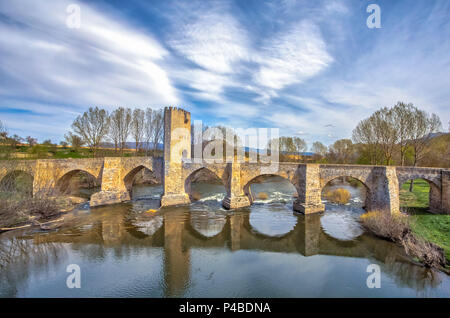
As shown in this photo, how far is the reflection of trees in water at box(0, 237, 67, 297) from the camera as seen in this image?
7.39m

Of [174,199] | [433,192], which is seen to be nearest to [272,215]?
[174,199]

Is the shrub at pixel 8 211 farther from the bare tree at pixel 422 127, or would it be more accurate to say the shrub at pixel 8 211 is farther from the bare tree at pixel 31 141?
the bare tree at pixel 422 127

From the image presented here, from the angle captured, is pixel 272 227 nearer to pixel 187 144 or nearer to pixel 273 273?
pixel 273 273

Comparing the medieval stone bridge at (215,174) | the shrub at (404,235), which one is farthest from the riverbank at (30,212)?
the shrub at (404,235)

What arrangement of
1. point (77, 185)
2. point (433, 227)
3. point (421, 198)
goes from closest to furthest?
1. point (433, 227)
2. point (421, 198)
3. point (77, 185)

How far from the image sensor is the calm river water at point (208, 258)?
729cm

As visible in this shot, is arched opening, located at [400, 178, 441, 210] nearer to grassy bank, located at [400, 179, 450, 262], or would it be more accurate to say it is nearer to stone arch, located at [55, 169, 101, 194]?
grassy bank, located at [400, 179, 450, 262]

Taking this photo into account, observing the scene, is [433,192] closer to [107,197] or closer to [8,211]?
[107,197]

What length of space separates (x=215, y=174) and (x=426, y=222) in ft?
47.7

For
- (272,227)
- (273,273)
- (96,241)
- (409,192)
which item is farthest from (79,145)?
(409,192)

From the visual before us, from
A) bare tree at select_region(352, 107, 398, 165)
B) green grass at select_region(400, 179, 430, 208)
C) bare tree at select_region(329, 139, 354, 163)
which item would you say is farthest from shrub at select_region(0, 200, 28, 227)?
bare tree at select_region(329, 139, 354, 163)

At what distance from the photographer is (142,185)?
26.8 m
